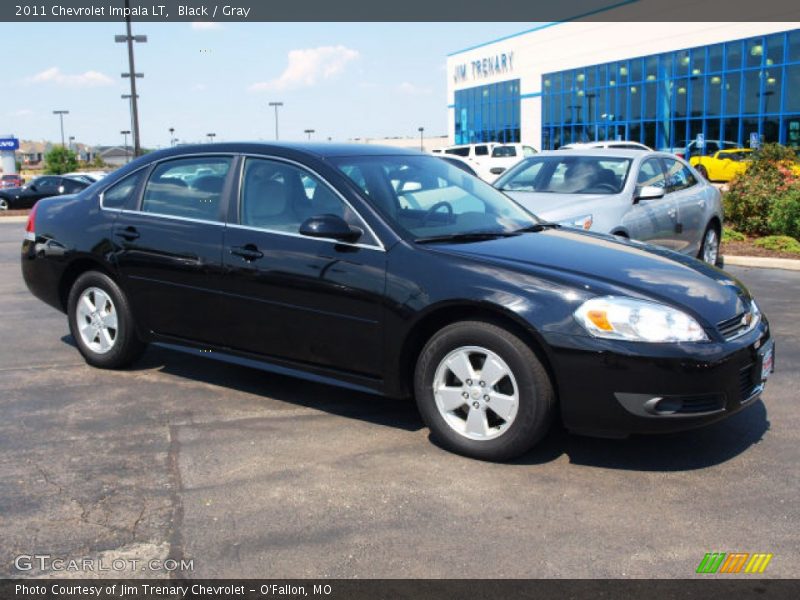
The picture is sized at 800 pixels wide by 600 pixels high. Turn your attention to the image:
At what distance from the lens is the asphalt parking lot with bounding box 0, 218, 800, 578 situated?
3373 mm

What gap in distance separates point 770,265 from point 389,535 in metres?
9.22

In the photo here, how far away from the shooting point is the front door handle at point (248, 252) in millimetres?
5023

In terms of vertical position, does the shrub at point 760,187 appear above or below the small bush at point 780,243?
above

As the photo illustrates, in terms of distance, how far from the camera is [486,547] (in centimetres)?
342

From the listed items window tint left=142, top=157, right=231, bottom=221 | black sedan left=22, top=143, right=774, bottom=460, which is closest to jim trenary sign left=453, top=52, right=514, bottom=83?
window tint left=142, top=157, right=231, bottom=221

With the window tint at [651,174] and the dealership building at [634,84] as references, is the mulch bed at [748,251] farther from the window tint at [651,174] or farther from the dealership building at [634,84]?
the dealership building at [634,84]

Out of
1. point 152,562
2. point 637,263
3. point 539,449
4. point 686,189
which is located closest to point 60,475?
point 152,562

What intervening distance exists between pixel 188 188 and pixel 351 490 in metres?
2.55

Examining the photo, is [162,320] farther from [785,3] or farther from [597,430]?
[785,3]

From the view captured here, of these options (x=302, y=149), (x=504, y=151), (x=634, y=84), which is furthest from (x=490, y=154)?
(x=302, y=149)

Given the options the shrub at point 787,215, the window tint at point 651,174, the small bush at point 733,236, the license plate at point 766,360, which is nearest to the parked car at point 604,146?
the window tint at point 651,174

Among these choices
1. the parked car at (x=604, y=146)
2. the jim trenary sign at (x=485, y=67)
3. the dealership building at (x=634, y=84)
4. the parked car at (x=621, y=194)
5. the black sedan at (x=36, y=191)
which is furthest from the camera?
the jim trenary sign at (x=485, y=67)

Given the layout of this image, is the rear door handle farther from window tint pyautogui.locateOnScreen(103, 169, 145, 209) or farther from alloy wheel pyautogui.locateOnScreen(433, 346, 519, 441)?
alloy wheel pyautogui.locateOnScreen(433, 346, 519, 441)

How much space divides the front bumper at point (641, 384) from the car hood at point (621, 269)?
0.89 ft
